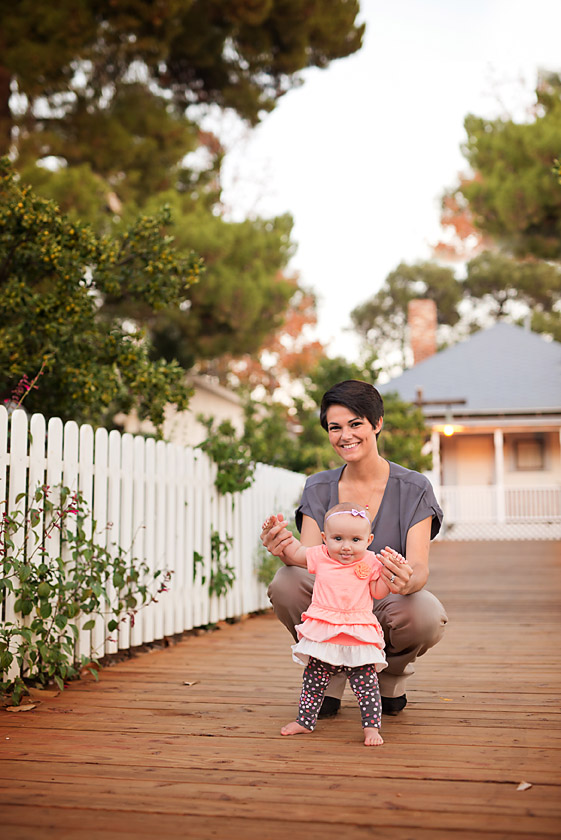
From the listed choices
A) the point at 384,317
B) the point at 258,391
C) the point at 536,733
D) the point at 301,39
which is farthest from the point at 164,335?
the point at 384,317

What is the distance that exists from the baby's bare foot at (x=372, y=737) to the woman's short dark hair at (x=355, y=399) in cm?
126

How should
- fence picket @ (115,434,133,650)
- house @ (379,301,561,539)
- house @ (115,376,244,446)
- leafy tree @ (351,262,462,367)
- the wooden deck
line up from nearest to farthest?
the wooden deck
fence picket @ (115,434,133,650)
house @ (115,376,244,446)
house @ (379,301,561,539)
leafy tree @ (351,262,462,367)

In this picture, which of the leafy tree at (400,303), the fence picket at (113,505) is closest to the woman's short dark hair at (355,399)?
the fence picket at (113,505)

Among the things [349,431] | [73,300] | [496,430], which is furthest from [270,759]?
[496,430]

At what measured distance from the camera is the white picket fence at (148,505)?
4.14 metres

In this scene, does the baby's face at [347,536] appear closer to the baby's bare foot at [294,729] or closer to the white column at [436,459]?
the baby's bare foot at [294,729]

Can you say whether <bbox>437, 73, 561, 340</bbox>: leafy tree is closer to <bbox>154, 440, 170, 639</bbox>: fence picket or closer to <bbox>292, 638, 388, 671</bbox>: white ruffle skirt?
<bbox>154, 440, 170, 639</bbox>: fence picket

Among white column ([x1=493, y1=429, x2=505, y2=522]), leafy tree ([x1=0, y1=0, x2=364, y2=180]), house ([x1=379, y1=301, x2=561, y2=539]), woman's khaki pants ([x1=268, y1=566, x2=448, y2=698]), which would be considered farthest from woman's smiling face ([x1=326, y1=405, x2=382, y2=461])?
white column ([x1=493, y1=429, x2=505, y2=522])

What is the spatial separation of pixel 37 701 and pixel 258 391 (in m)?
25.3

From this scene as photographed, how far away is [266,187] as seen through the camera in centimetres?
2523

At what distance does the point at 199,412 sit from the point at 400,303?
71.3 ft

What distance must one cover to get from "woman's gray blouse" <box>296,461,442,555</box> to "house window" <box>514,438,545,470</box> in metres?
19.9

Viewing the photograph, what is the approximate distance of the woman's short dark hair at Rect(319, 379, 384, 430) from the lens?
347 cm

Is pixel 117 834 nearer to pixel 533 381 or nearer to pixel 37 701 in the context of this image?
pixel 37 701
